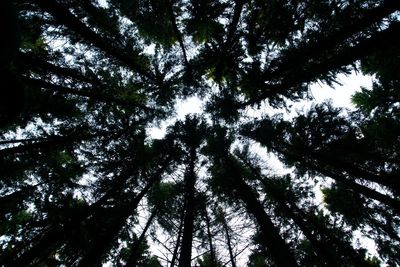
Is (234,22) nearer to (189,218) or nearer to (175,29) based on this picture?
(175,29)

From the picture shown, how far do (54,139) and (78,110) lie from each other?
2128mm

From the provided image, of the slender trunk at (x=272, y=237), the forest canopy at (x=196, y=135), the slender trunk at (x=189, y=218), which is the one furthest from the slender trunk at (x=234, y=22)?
the slender trunk at (x=189, y=218)

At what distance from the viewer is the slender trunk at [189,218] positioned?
339 inches

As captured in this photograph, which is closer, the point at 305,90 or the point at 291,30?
the point at 291,30

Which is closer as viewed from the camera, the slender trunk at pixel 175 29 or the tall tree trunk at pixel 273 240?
the tall tree trunk at pixel 273 240

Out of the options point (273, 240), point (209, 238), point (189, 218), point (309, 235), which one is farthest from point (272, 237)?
point (209, 238)

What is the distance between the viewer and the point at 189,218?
10484 mm

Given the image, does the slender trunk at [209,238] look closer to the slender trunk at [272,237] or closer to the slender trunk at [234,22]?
the slender trunk at [272,237]

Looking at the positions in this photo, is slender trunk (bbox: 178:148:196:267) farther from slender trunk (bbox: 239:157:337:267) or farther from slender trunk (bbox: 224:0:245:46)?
slender trunk (bbox: 224:0:245:46)

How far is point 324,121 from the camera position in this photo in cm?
1327

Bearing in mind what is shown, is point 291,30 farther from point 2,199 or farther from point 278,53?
point 2,199

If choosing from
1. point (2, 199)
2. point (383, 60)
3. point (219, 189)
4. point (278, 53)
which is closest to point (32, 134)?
point (2, 199)

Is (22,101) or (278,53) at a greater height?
(278,53)

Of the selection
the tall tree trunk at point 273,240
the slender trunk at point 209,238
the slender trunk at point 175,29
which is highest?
the slender trunk at point 175,29
